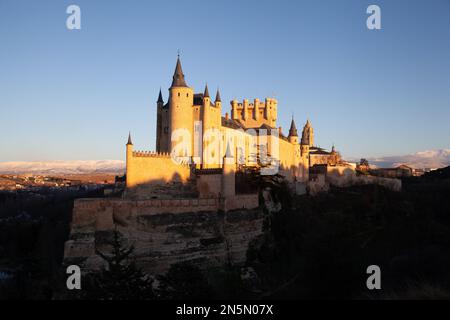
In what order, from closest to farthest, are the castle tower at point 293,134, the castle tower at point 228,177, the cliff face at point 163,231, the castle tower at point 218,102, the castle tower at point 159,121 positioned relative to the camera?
the cliff face at point 163,231 → the castle tower at point 228,177 → the castle tower at point 159,121 → the castle tower at point 218,102 → the castle tower at point 293,134

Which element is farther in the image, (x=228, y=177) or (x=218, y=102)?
(x=218, y=102)

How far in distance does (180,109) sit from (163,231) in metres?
12.0

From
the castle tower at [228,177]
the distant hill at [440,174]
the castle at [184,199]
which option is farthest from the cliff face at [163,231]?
the distant hill at [440,174]

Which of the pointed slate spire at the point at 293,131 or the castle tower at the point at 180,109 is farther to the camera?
the pointed slate spire at the point at 293,131

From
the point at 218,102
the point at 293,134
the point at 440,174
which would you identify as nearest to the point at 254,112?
the point at 293,134

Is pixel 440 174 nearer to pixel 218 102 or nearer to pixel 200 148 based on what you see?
pixel 218 102

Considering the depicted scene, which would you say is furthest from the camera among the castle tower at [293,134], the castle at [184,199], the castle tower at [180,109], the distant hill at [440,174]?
the distant hill at [440,174]

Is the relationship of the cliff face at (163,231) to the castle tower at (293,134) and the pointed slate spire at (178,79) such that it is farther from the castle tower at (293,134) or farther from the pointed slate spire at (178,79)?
the castle tower at (293,134)

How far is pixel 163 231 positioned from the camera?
28344mm

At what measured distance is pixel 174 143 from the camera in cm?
3638

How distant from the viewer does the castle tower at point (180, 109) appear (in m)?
36.6

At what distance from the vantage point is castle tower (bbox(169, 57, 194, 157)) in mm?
36594

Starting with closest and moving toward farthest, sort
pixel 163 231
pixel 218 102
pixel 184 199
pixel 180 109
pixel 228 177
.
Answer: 1. pixel 163 231
2. pixel 184 199
3. pixel 228 177
4. pixel 180 109
5. pixel 218 102
